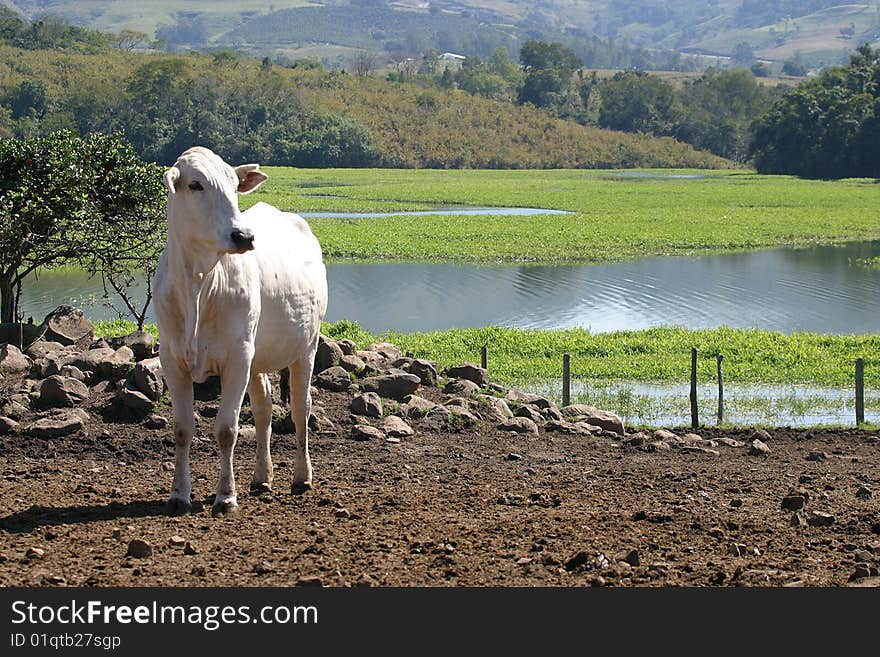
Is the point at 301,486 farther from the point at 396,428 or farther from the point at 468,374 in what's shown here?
the point at 468,374

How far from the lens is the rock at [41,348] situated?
47.5ft

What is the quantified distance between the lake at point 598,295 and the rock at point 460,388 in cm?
1344

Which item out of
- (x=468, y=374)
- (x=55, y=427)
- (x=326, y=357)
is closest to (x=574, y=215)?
(x=468, y=374)

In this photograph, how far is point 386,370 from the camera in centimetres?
1470

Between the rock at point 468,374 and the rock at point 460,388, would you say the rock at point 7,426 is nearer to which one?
the rock at point 460,388

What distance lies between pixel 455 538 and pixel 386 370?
22.2ft

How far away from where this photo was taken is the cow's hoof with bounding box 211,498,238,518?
8516 millimetres

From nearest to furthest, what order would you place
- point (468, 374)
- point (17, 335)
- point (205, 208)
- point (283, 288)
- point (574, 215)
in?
point (205, 208), point (283, 288), point (468, 374), point (17, 335), point (574, 215)

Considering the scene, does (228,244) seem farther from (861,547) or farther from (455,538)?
(861,547)

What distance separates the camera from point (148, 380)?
12344 millimetres

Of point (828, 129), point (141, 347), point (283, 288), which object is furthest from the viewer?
point (828, 129)

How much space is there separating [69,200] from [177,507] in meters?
9.88

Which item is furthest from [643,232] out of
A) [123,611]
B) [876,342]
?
[123,611]

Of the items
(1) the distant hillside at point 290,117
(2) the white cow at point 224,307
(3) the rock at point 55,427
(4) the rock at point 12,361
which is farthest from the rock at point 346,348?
(1) the distant hillside at point 290,117
